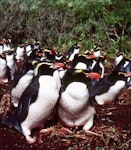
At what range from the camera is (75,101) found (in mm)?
3699

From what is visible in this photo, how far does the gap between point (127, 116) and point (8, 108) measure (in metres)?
1.24

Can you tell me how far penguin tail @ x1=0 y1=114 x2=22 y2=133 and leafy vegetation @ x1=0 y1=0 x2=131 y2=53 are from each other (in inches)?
238

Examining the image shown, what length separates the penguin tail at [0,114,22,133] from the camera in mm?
3840

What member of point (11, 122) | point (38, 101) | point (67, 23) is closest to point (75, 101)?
point (38, 101)

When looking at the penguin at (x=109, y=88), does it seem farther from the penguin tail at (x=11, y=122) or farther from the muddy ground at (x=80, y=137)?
the penguin tail at (x=11, y=122)

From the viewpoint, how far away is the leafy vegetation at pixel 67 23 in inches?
409

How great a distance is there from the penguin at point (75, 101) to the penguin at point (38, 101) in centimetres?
9

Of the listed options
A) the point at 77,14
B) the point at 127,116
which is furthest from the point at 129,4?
the point at 127,116

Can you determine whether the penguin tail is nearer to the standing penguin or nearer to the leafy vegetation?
the standing penguin

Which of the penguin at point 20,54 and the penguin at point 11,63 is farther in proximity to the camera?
the penguin at point 20,54

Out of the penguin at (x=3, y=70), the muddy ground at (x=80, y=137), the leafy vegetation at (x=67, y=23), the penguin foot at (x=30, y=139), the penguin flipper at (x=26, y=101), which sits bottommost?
the leafy vegetation at (x=67, y=23)

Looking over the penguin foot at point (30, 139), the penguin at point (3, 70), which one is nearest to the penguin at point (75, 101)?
the penguin foot at point (30, 139)

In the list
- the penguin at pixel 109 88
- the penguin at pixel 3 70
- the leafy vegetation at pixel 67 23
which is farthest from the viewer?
the leafy vegetation at pixel 67 23

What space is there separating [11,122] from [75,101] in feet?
2.13
